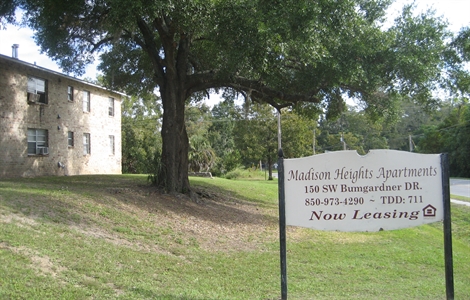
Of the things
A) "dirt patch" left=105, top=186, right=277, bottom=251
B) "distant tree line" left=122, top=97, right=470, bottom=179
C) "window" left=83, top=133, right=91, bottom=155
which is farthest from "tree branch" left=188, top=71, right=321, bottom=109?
"window" left=83, top=133, right=91, bottom=155

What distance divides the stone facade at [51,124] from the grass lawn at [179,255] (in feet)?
30.0

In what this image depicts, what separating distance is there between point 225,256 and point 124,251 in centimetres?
217

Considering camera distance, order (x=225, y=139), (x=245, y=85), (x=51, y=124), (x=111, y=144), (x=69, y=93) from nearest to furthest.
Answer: (x=245, y=85)
(x=51, y=124)
(x=69, y=93)
(x=111, y=144)
(x=225, y=139)

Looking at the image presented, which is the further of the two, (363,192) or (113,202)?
(113,202)

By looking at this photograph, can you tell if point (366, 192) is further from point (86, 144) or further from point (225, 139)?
point (225, 139)

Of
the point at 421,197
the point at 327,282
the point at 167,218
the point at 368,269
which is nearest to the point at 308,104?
the point at 167,218

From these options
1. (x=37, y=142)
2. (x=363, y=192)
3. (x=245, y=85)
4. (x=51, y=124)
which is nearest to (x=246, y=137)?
(x=51, y=124)

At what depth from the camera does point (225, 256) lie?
30.3 ft

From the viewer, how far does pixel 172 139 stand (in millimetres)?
15266

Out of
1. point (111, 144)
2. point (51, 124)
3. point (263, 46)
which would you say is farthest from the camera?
point (111, 144)

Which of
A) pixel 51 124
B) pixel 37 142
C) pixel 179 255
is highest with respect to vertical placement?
pixel 51 124

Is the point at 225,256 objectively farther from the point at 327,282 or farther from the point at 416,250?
the point at 416,250

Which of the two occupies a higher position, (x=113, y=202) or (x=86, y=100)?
(x=86, y=100)

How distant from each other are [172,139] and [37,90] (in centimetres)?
1036
